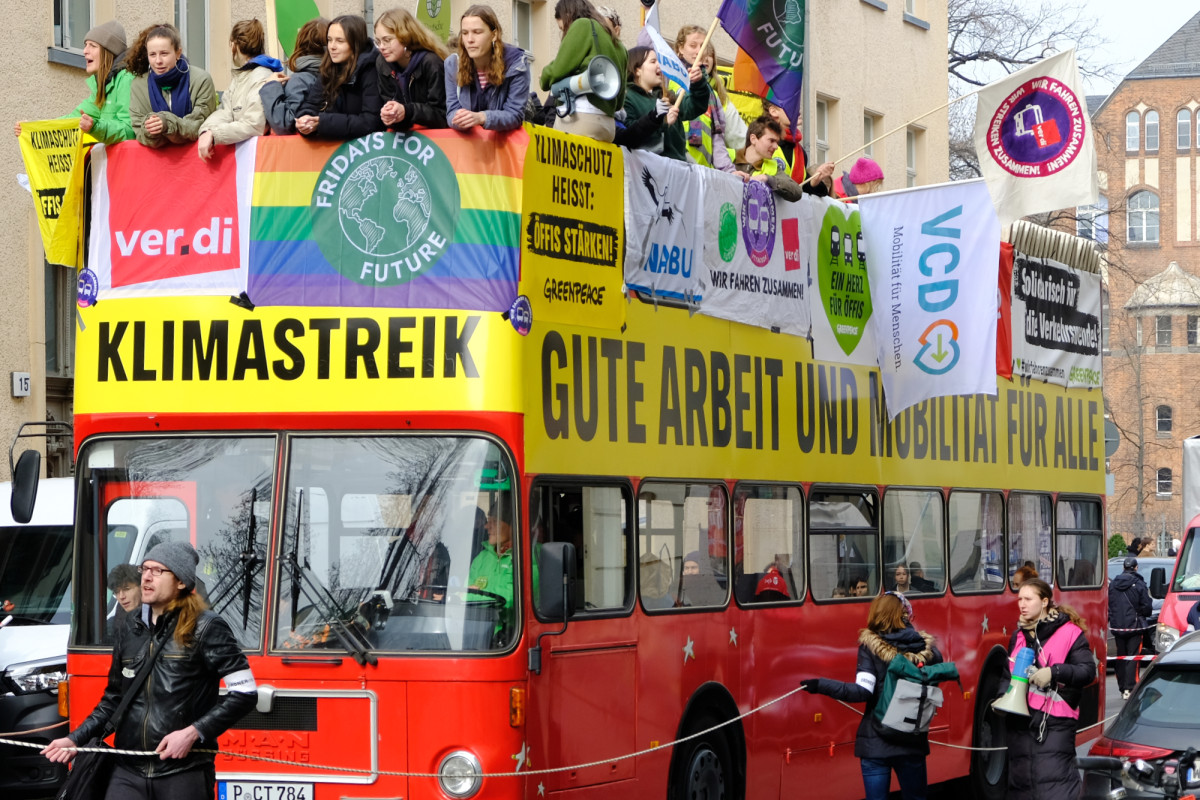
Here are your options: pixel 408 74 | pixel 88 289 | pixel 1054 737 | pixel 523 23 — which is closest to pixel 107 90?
pixel 88 289

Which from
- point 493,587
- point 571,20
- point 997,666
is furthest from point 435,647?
point 997,666

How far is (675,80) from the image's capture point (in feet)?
38.0

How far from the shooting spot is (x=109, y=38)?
33.8 ft

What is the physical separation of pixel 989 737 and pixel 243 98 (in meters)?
8.13

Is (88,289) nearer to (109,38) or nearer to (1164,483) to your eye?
(109,38)

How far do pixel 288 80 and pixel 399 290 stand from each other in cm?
127

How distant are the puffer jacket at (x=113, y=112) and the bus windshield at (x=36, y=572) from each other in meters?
4.96

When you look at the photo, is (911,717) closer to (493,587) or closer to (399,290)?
(493,587)

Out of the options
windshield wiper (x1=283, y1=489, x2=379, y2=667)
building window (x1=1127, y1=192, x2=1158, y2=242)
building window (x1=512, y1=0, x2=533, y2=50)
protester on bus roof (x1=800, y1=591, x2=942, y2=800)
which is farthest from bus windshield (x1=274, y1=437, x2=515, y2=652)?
building window (x1=1127, y1=192, x2=1158, y2=242)

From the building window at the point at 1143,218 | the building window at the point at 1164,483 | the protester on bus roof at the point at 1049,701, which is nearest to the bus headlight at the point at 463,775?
the protester on bus roof at the point at 1049,701

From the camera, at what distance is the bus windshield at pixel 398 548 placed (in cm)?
880

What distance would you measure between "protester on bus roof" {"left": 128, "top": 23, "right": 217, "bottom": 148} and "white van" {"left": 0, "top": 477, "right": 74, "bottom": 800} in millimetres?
3693

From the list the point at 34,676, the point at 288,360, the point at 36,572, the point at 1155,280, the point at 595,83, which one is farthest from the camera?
the point at 1155,280

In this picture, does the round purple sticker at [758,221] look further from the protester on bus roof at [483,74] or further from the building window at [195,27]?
the building window at [195,27]
